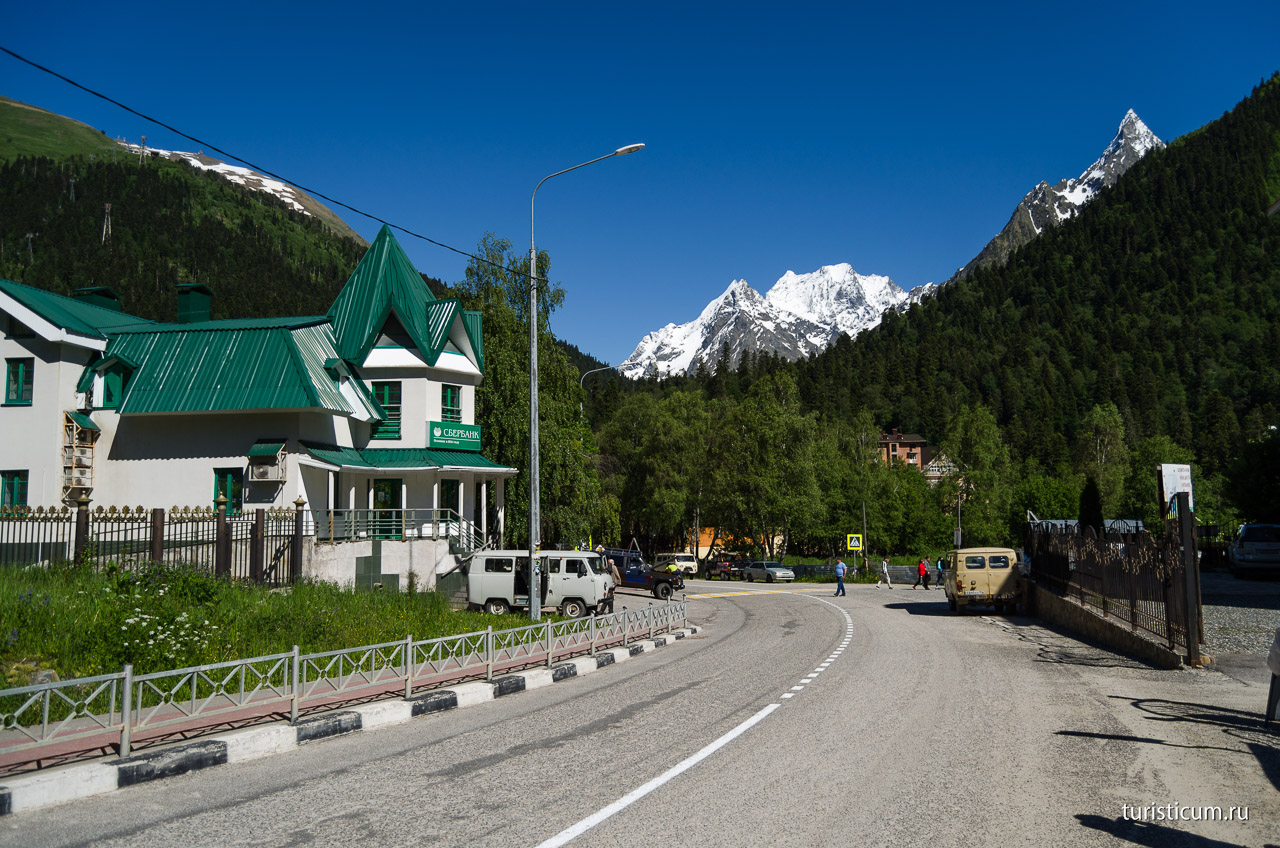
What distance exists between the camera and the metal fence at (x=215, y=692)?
297 inches

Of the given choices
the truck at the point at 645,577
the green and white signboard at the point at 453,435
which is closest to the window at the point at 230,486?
the green and white signboard at the point at 453,435

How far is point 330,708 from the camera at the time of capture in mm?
10211

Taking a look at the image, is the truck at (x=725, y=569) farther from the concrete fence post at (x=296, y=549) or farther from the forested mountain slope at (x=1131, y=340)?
the forested mountain slope at (x=1131, y=340)

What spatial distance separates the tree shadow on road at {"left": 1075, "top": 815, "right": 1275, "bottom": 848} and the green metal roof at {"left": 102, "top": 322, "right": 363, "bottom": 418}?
898 inches

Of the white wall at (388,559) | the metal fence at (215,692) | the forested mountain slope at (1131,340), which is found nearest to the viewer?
the metal fence at (215,692)

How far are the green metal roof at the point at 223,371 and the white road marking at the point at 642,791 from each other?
19228 millimetres

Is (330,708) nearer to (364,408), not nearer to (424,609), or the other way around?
(424,609)

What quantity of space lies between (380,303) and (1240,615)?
27.6 metres

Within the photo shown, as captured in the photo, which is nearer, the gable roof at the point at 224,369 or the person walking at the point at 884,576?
the gable roof at the point at 224,369

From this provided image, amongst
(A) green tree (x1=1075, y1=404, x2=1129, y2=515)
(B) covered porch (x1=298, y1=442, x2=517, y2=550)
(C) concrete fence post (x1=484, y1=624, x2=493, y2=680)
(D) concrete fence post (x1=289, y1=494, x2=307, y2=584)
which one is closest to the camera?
(C) concrete fence post (x1=484, y1=624, x2=493, y2=680)

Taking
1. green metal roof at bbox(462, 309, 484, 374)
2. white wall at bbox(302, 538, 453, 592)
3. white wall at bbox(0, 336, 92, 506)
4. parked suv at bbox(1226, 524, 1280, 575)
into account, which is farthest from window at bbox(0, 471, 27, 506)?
parked suv at bbox(1226, 524, 1280, 575)

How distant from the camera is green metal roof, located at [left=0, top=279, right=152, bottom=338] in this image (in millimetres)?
25391

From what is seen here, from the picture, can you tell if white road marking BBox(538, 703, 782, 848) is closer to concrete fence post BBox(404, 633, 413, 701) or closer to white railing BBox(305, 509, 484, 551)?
concrete fence post BBox(404, 633, 413, 701)

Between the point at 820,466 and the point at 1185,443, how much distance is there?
293 feet
